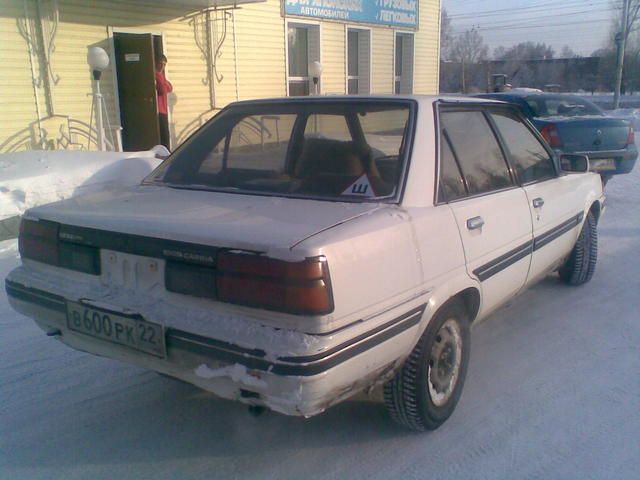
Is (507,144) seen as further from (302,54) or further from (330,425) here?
(302,54)

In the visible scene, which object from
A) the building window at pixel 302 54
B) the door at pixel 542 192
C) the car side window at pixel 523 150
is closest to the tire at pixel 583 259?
the door at pixel 542 192

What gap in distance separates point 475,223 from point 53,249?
6.72 ft

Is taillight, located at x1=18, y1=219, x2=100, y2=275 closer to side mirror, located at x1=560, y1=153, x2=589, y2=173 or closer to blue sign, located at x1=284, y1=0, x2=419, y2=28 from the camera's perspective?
side mirror, located at x1=560, y1=153, x2=589, y2=173

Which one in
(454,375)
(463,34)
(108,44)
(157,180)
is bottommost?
(454,375)

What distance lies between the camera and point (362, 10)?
15.2 metres

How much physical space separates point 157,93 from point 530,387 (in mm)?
8916

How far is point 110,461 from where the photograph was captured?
106 inches

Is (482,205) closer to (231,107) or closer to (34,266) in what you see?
(231,107)

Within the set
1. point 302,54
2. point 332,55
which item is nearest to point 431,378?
point 302,54

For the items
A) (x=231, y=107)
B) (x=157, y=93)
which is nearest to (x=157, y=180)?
(x=231, y=107)

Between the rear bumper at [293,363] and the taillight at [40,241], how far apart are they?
1.60 feet

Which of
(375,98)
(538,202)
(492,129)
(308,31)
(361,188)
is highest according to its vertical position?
(308,31)

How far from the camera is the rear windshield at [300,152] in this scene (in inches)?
115

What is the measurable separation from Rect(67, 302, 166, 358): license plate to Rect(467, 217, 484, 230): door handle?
1553 millimetres
